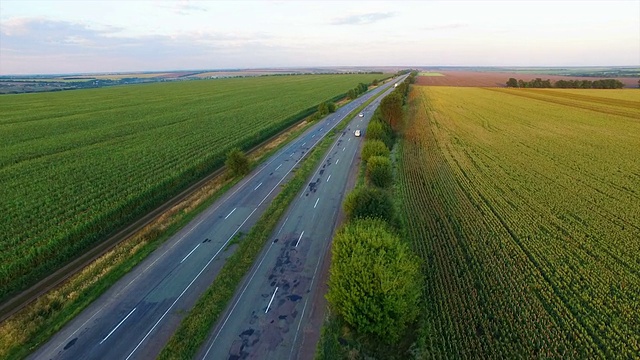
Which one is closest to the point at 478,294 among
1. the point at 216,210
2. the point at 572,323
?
the point at 572,323

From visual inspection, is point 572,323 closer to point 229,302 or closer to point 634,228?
point 634,228

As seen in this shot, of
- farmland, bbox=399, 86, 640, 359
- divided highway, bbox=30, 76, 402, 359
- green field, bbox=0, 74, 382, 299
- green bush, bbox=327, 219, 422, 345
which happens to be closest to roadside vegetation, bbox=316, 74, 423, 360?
green bush, bbox=327, 219, 422, 345

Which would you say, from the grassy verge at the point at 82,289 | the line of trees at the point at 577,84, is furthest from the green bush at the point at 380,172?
the line of trees at the point at 577,84

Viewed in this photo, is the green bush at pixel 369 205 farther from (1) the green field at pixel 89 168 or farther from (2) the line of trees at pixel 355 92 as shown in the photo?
(2) the line of trees at pixel 355 92

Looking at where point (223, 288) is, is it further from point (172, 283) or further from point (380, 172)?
point (380, 172)

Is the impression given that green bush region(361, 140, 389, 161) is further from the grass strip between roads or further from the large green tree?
the large green tree

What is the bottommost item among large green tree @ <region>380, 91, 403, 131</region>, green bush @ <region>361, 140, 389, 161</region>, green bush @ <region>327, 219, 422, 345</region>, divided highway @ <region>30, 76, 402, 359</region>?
divided highway @ <region>30, 76, 402, 359</region>

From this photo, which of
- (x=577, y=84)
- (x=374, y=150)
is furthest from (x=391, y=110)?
(x=577, y=84)
